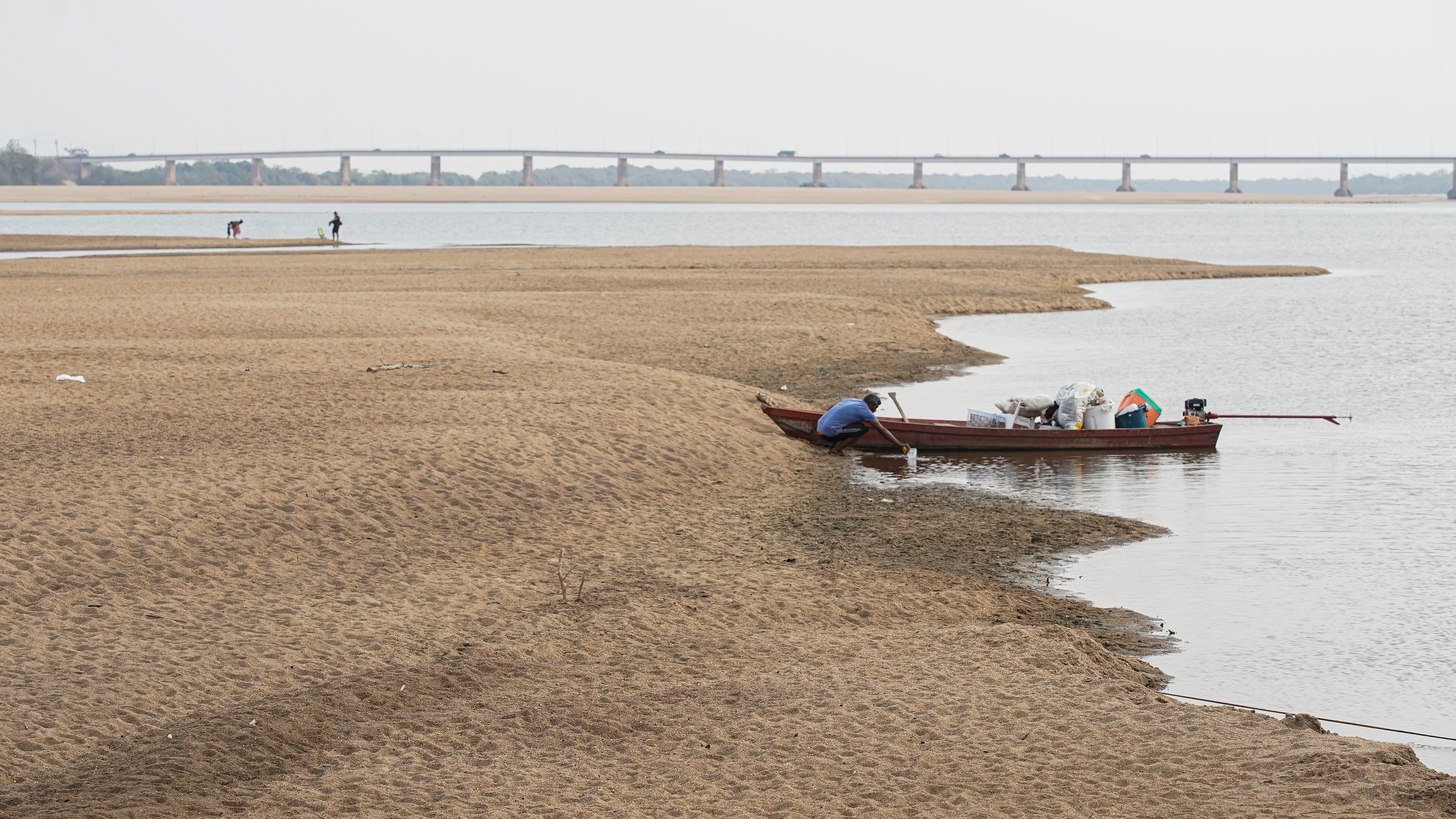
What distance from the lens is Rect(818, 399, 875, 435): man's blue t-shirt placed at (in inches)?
704

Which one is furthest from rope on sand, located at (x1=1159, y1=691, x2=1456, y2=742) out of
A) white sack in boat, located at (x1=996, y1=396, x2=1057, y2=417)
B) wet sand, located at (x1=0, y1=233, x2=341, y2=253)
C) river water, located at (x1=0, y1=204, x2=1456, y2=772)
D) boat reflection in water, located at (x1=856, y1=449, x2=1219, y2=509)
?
wet sand, located at (x1=0, y1=233, x2=341, y2=253)

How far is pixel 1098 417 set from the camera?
18.4 m

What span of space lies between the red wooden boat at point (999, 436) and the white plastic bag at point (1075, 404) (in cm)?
27

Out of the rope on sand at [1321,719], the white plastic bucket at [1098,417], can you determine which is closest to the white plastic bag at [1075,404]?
the white plastic bucket at [1098,417]

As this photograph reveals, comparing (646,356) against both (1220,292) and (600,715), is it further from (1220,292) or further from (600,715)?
(1220,292)

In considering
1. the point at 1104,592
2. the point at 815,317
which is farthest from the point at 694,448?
the point at 815,317

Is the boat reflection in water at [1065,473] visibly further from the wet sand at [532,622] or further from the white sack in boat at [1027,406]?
the wet sand at [532,622]

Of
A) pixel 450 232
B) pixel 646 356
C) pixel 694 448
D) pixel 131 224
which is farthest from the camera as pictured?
pixel 131 224

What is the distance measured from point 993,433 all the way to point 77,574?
11.4m

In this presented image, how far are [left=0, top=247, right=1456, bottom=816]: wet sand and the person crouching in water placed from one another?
0.39 metres

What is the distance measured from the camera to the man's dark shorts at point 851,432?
18.0 meters

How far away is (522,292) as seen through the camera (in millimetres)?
35156

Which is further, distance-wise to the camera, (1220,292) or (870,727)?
(1220,292)

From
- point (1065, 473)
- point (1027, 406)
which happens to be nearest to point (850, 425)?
point (1027, 406)
